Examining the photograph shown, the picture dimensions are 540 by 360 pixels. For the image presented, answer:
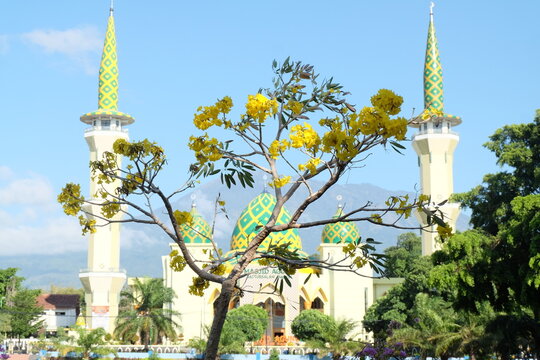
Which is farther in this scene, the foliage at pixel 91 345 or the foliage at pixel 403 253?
the foliage at pixel 403 253

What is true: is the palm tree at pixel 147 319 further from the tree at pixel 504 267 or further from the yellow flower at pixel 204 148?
the yellow flower at pixel 204 148

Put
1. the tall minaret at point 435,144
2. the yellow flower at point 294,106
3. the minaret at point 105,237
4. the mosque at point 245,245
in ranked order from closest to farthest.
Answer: the yellow flower at point 294,106, the tall minaret at point 435,144, the mosque at point 245,245, the minaret at point 105,237

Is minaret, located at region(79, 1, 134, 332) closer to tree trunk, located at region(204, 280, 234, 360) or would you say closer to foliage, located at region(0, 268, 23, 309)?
foliage, located at region(0, 268, 23, 309)

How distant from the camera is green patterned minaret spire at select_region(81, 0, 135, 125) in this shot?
137ft

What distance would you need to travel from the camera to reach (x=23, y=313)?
145 feet

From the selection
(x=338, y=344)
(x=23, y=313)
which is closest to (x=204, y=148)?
(x=338, y=344)

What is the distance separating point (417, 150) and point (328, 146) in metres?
36.0

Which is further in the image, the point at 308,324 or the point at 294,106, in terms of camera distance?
the point at 308,324

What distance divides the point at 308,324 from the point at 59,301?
89.5 feet

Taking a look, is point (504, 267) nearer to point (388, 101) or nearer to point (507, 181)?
point (507, 181)

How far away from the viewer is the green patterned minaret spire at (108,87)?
41.8 metres

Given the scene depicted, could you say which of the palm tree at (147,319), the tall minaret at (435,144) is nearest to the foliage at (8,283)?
the palm tree at (147,319)

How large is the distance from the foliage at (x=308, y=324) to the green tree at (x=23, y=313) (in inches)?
582

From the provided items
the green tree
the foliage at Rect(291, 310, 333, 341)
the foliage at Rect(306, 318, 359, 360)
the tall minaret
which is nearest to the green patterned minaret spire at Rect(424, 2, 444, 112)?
the tall minaret
